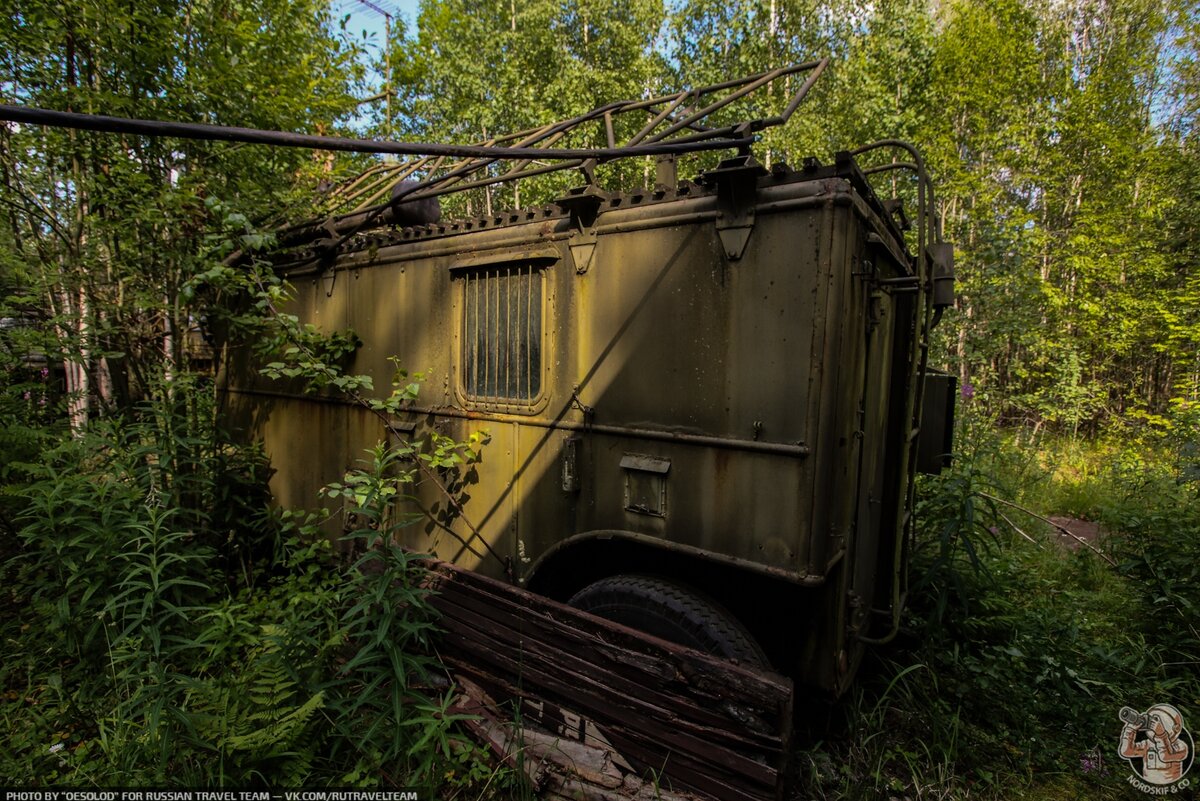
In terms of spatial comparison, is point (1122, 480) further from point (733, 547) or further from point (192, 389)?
point (192, 389)

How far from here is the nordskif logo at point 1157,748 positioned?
2752mm

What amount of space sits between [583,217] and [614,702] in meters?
2.42

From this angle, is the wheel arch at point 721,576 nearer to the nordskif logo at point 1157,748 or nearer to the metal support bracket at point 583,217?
the metal support bracket at point 583,217

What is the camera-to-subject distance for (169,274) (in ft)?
15.4

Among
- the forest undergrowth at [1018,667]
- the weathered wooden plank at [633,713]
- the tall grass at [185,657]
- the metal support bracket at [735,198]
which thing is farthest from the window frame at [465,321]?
the forest undergrowth at [1018,667]

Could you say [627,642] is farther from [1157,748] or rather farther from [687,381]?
[1157,748]

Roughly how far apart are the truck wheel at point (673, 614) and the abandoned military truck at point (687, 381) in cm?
1

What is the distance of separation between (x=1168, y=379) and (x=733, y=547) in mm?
15767

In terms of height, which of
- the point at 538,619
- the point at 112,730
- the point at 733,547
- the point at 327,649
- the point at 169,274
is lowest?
the point at 112,730

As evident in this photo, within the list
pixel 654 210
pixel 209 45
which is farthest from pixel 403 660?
pixel 209 45

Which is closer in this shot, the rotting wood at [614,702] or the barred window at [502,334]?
the rotting wood at [614,702]

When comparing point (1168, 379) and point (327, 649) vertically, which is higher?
point (1168, 379)

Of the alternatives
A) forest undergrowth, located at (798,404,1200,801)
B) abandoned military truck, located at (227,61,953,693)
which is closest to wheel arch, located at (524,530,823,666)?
abandoned military truck, located at (227,61,953,693)

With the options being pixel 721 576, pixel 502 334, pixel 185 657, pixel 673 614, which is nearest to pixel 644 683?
pixel 673 614
